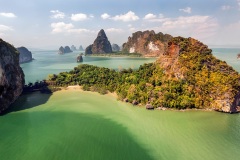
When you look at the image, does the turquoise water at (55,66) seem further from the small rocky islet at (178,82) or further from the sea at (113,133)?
the sea at (113,133)

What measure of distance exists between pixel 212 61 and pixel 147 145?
83.3ft

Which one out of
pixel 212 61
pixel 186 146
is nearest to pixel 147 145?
pixel 186 146

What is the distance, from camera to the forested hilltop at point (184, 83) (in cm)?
3662

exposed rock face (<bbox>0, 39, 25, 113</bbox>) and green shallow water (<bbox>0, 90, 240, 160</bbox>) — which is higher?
exposed rock face (<bbox>0, 39, 25, 113</bbox>)

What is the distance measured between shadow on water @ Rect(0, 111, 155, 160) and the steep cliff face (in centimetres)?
1711

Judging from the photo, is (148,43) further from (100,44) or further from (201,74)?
(201,74)

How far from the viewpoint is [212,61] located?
42.0 m

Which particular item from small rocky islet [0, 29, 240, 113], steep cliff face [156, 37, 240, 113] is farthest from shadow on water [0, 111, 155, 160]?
steep cliff face [156, 37, 240, 113]

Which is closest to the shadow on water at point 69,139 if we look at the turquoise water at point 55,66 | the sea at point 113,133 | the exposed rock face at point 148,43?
the sea at point 113,133

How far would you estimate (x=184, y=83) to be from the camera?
40.6m

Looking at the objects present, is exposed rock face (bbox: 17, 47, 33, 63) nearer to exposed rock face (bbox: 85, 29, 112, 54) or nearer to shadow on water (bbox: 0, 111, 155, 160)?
exposed rock face (bbox: 85, 29, 112, 54)

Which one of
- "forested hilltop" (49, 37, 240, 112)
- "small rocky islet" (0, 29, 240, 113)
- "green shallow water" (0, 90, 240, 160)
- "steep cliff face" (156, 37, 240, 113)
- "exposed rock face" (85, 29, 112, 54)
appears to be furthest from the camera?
"exposed rock face" (85, 29, 112, 54)

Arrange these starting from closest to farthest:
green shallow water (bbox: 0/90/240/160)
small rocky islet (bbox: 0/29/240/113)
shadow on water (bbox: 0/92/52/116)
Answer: green shallow water (bbox: 0/90/240/160)
small rocky islet (bbox: 0/29/240/113)
shadow on water (bbox: 0/92/52/116)

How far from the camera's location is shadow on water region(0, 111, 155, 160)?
919 inches
